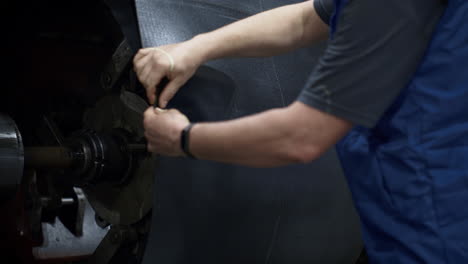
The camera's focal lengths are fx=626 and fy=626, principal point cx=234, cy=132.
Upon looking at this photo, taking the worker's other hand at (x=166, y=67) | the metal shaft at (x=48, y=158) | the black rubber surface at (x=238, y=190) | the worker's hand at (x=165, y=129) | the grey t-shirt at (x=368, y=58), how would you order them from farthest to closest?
the metal shaft at (x=48, y=158), the black rubber surface at (x=238, y=190), the worker's other hand at (x=166, y=67), the worker's hand at (x=165, y=129), the grey t-shirt at (x=368, y=58)

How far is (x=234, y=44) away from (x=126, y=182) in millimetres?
491

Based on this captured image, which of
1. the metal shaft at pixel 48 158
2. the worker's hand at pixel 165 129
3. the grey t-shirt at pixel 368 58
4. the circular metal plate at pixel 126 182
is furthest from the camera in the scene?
the metal shaft at pixel 48 158

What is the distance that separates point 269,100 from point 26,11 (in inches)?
39.8

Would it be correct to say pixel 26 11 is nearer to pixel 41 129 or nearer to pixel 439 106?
pixel 41 129

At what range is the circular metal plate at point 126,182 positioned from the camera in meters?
1.40

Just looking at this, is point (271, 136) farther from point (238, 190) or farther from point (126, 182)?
point (126, 182)

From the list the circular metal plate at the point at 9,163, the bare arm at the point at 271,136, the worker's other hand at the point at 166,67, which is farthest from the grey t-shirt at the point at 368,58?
Result: the circular metal plate at the point at 9,163

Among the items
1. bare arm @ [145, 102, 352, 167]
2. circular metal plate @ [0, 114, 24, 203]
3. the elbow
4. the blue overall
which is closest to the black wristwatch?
bare arm @ [145, 102, 352, 167]

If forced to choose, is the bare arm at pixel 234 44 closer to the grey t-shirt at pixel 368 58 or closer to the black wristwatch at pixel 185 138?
the black wristwatch at pixel 185 138

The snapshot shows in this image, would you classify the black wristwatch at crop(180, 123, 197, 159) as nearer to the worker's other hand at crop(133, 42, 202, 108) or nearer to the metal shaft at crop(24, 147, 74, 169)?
the worker's other hand at crop(133, 42, 202, 108)

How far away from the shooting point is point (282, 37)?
1.21 m

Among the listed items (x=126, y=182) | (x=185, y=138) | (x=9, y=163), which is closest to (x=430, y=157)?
(x=185, y=138)

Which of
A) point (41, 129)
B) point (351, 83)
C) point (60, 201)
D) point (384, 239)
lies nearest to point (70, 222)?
point (60, 201)

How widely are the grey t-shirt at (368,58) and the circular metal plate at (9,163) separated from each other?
795 mm
